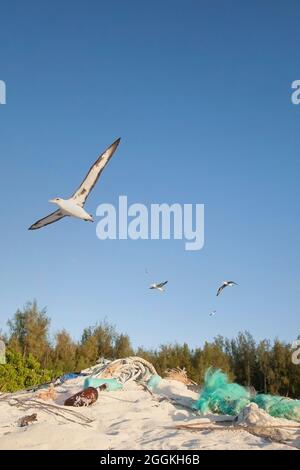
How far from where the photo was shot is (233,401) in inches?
281

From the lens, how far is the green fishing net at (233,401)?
6590mm

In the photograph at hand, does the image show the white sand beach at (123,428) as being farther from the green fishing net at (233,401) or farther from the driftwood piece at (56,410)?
the green fishing net at (233,401)

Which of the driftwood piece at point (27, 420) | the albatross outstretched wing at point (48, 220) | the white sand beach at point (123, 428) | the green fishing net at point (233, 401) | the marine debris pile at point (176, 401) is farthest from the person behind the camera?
the albatross outstretched wing at point (48, 220)

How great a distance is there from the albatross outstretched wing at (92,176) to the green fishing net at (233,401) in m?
5.84

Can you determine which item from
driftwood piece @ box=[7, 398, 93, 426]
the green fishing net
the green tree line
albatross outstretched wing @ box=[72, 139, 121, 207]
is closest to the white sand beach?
driftwood piece @ box=[7, 398, 93, 426]

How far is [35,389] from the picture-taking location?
9.34m

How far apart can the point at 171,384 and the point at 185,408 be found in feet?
5.69

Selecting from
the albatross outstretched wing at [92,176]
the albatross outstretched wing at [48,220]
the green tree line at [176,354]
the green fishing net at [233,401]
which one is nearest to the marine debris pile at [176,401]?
the green fishing net at [233,401]

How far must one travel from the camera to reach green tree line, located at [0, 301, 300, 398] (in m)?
28.3

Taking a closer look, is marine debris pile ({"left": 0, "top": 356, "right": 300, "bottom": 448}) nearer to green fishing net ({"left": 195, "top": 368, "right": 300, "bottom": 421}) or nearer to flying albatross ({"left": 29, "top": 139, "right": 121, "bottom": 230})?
green fishing net ({"left": 195, "top": 368, "right": 300, "bottom": 421})

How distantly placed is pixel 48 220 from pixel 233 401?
25.8 ft

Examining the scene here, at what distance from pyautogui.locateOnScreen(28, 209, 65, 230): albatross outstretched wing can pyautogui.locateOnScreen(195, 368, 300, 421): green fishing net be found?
6535 mm

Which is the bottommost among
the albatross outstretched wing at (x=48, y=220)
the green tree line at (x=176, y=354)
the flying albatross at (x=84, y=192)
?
the green tree line at (x=176, y=354)

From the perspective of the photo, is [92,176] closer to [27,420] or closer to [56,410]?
[56,410]
